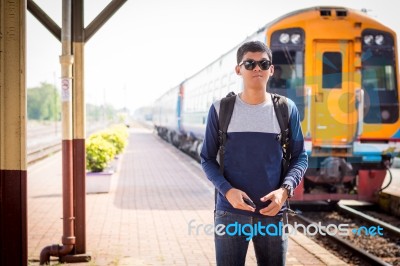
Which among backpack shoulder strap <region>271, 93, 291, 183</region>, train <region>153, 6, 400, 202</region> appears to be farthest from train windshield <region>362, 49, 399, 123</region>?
backpack shoulder strap <region>271, 93, 291, 183</region>

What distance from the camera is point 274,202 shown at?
2629mm

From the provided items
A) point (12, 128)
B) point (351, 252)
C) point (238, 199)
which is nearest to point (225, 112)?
point (238, 199)

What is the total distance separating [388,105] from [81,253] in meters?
6.11

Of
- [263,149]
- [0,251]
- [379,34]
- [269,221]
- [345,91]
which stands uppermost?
[379,34]

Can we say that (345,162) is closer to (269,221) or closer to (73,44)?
(73,44)

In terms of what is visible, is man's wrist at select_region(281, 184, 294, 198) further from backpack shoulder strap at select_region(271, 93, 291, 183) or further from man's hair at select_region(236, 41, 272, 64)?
man's hair at select_region(236, 41, 272, 64)

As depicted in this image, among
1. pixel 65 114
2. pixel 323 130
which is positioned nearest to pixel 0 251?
pixel 65 114

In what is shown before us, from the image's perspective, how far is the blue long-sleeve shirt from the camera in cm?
273

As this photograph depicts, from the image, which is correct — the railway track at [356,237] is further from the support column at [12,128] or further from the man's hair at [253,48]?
the support column at [12,128]

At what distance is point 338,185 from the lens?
923 cm

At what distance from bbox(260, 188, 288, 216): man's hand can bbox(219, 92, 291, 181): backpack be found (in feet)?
0.63

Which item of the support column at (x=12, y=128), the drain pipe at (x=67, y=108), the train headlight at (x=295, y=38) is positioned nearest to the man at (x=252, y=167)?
the support column at (x=12, y=128)

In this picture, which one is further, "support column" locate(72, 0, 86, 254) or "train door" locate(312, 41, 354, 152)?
"train door" locate(312, 41, 354, 152)

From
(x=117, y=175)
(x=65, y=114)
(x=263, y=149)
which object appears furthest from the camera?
(x=117, y=175)
